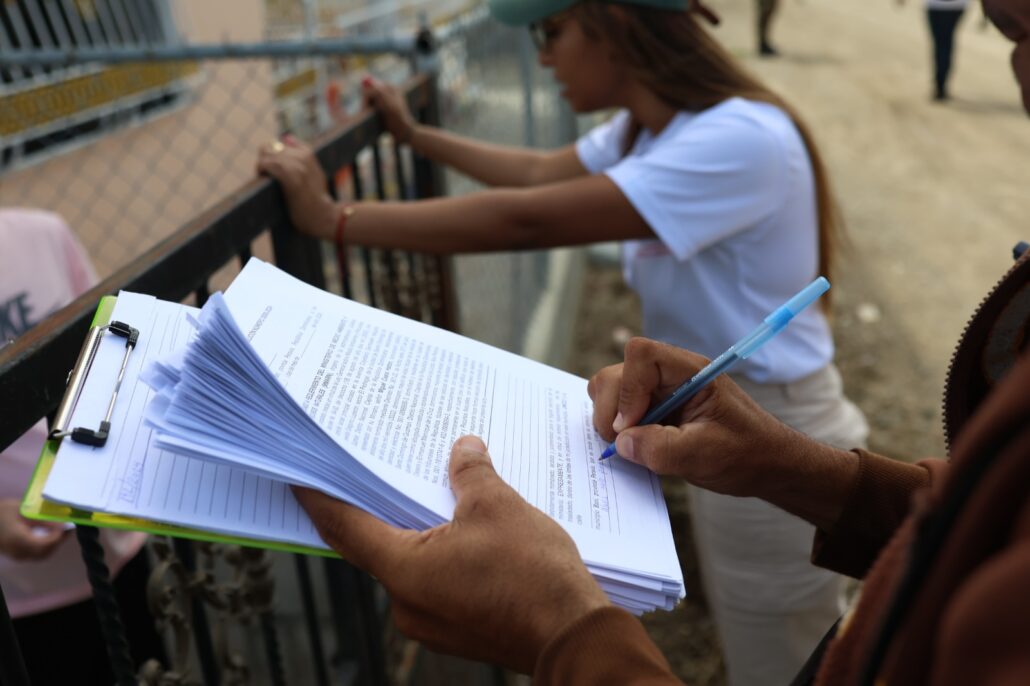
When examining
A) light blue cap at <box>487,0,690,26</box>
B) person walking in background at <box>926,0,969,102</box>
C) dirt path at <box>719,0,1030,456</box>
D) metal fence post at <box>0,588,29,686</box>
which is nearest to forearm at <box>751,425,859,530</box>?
metal fence post at <box>0,588,29,686</box>

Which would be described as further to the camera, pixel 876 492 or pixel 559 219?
pixel 559 219

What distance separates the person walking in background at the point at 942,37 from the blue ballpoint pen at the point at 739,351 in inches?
446

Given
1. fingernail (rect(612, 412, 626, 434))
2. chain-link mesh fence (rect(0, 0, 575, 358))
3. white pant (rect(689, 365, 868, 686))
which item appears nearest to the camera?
fingernail (rect(612, 412, 626, 434))

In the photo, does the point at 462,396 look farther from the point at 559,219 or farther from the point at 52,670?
the point at 52,670

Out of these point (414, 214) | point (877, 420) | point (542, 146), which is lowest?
point (877, 420)

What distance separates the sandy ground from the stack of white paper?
1681 millimetres

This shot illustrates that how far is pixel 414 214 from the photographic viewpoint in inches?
71.1

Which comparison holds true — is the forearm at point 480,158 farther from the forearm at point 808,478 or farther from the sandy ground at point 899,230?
the forearm at point 808,478

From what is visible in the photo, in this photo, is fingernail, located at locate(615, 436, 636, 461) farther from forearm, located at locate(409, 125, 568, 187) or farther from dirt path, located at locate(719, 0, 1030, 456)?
dirt path, located at locate(719, 0, 1030, 456)

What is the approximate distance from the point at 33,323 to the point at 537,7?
1228mm

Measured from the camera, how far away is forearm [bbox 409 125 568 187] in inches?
92.4

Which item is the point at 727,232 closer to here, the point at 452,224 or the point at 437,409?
the point at 452,224

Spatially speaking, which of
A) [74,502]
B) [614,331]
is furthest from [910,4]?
[74,502]

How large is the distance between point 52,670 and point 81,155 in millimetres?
3577
